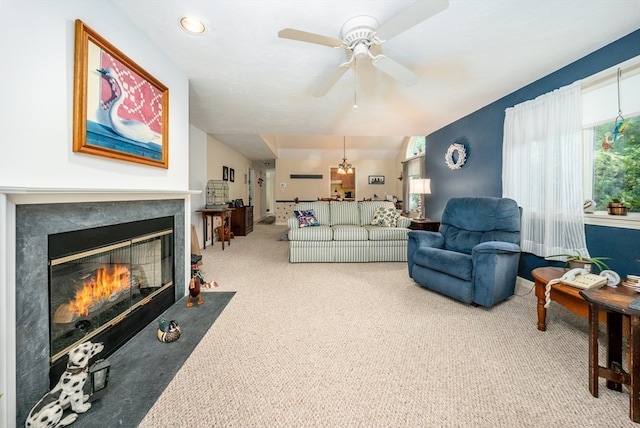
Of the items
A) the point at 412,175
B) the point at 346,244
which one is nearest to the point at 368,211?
the point at 346,244

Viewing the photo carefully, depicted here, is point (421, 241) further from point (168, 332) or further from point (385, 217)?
point (168, 332)

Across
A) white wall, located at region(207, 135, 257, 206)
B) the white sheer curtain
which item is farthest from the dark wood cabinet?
the white sheer curtain

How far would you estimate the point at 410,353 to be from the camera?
5.55 feet

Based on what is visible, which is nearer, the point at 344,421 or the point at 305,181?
the point at 344,421

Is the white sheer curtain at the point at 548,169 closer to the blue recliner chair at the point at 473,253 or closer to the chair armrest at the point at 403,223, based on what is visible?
the blue recliner chair at the point at 473,253

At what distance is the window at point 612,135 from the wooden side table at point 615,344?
128cm

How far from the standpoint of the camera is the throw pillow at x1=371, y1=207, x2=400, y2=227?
4496 millimetres

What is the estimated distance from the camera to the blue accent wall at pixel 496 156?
2.09 metres

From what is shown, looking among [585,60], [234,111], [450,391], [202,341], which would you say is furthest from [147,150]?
[585,60]

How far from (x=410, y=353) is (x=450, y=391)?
1.13ft

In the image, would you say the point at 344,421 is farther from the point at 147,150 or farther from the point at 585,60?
the point at 585,60

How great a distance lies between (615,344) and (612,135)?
196 centimetres

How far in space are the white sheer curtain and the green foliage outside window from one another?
192 mm

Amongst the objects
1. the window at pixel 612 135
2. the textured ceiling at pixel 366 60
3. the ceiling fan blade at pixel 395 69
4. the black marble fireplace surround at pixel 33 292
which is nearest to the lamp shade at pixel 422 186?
the textured ceiling at pixel 366 60
